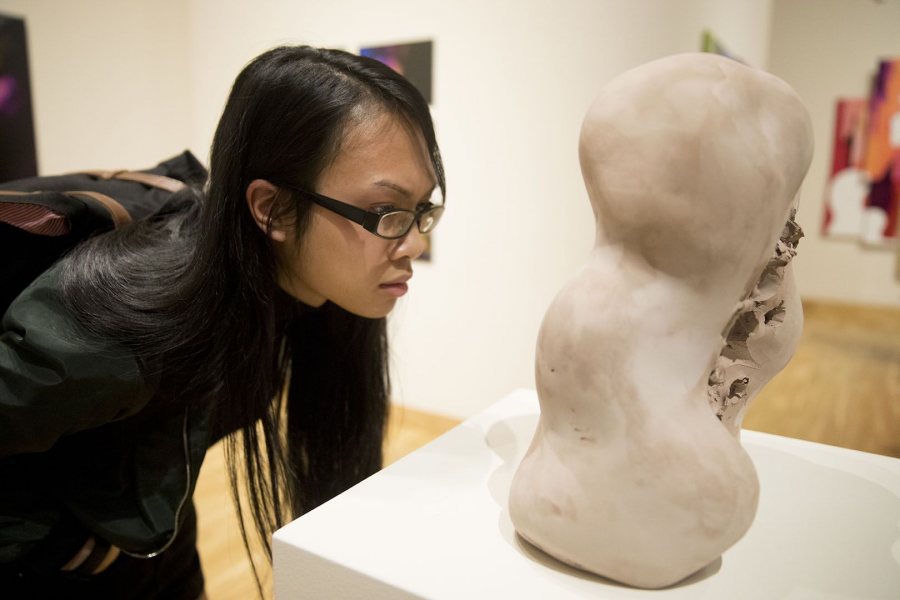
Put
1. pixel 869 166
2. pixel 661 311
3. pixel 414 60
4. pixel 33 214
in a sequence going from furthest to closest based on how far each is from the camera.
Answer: pixel 869 166
pixel 414 60
pixel 33 214
pixel 661 311

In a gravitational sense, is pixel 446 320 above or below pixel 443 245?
below

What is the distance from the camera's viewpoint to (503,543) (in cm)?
81

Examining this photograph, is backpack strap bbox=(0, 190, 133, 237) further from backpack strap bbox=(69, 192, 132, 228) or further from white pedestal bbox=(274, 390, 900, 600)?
white pedestal bbox=(274, 390, 900, 600)

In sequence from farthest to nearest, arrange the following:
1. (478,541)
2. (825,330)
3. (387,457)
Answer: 1. (825,330)
2. (387,457)
3. (478,541)

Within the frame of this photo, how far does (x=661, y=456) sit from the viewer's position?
69 cm

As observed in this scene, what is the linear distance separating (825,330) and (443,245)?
11.3 feet

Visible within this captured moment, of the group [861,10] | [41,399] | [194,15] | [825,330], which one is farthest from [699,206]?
[861,10]

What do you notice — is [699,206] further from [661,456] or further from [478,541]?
[478,541]

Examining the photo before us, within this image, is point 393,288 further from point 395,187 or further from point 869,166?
point 869,166

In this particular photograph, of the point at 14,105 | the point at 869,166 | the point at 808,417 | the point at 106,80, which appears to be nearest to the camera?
the point at 14,105

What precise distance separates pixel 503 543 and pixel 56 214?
80 cm

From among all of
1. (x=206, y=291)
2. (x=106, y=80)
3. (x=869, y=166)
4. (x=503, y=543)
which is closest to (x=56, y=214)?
(x=206, y=291)

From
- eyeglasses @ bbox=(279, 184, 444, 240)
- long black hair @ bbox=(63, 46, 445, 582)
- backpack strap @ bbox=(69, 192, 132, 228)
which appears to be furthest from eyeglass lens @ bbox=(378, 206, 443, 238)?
backpack strap @ bbox=(69, 192, 132, 228)

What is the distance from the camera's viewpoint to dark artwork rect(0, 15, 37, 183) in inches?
91.7
